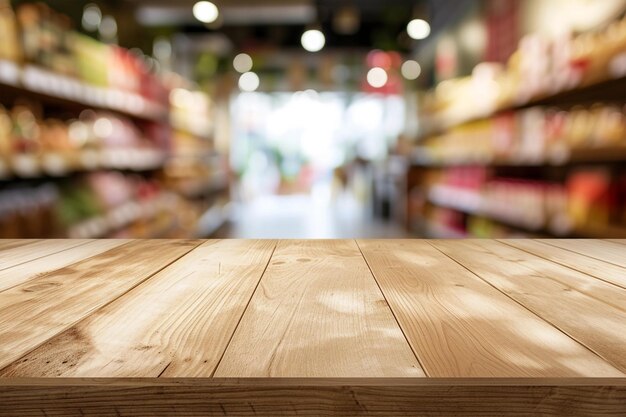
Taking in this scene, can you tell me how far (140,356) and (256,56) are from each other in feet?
32.9

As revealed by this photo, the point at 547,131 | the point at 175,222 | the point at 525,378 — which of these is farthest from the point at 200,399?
the point at 175,222

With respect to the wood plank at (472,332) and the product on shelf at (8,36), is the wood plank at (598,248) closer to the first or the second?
the wood plank at (472,332)

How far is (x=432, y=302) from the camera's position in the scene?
2.93 ft

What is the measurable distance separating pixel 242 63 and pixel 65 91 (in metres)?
7.88

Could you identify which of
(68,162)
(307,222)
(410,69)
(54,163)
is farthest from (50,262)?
(410,69)

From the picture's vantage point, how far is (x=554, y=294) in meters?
0.95

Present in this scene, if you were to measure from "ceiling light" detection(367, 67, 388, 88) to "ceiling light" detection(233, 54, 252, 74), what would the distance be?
233 cm

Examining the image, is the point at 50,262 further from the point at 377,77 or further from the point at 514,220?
the point at 377,77

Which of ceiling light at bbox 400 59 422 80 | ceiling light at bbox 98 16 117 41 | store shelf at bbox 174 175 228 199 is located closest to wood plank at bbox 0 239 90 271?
store shelf at bbox 174 175 228 199

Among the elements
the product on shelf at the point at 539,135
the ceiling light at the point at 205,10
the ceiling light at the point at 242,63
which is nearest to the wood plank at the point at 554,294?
the product on shelf at the point at 539,135

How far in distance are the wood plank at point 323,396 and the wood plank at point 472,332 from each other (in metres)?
0.02

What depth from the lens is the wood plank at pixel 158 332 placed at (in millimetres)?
629

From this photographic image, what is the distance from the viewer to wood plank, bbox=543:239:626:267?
1.30 meters

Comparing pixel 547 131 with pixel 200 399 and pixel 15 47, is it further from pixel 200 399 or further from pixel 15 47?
pixel 200 399
